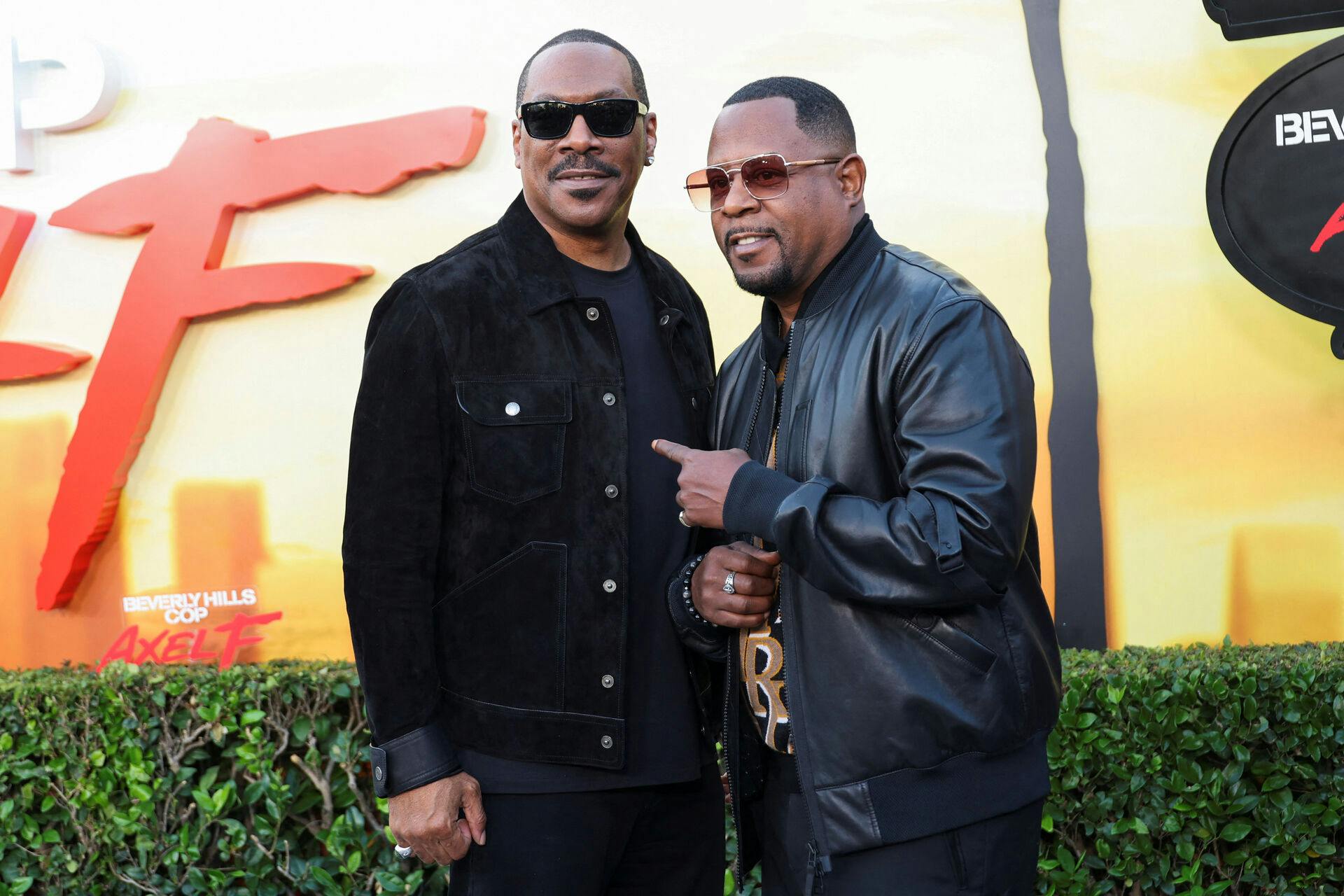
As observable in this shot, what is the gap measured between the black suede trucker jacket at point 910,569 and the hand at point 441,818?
66cm

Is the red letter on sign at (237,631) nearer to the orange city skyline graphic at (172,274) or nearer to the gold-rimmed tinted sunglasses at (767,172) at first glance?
the orange city skyline graphic at (172,274)

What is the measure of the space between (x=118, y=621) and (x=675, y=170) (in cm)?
296

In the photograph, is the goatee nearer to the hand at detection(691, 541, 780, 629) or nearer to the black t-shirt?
the black t-shirt

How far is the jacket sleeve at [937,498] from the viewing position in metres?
1.78

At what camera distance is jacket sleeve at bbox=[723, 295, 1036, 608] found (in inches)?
70.0

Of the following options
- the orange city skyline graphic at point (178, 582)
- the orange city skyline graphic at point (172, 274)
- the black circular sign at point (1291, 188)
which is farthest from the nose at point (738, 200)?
the orange city skyline graphic at point (178, 582)

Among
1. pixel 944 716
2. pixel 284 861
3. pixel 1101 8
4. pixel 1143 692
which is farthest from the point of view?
pixel 1101 8

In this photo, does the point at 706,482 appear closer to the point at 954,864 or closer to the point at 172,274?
the point at 954,864

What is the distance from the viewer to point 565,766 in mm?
2273

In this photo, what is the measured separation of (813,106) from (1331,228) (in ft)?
8.18

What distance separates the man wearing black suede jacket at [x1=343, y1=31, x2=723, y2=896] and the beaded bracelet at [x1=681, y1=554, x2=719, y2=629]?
126 millimetres

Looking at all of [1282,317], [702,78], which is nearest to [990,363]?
[1282,317]

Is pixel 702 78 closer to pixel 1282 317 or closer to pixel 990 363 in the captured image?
pixel 1282 317

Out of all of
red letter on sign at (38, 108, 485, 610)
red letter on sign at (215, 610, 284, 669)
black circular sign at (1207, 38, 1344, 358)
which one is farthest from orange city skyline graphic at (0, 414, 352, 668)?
black circular sign at (1207, 38, 1344, 358)
